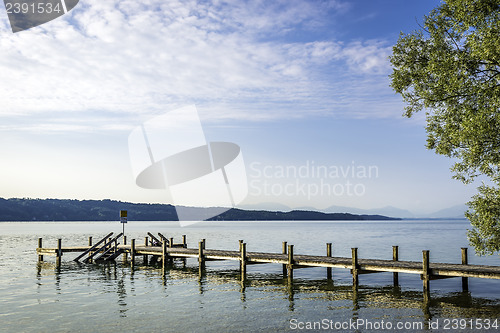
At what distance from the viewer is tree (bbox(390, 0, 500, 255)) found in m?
16.6

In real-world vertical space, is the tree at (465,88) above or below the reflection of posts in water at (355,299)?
above

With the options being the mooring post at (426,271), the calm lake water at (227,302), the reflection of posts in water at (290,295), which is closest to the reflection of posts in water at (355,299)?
the calm lake water at (227,302)

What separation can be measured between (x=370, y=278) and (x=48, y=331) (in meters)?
21.5

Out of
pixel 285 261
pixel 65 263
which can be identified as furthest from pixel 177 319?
pixel 65 263

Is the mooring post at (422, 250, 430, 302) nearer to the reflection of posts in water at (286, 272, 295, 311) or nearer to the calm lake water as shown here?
the calm lake water

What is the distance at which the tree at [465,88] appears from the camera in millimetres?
16562

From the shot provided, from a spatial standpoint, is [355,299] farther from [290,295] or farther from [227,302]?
[227,302]

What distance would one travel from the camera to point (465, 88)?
17.3m

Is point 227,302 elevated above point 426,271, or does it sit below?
below

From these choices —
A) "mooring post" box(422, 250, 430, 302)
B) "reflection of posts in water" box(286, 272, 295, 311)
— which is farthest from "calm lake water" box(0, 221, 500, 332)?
"mooring post" box(422, 250, 430, 302)

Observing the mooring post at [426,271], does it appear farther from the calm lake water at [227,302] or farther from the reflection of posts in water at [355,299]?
the reflection of posts in water at [355,299]

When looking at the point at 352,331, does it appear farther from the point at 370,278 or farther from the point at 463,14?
the point at 370,278

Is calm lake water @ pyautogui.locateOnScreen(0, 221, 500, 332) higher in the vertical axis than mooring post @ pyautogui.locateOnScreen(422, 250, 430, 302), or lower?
lower

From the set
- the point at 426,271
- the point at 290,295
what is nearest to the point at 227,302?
the point at 290,295
